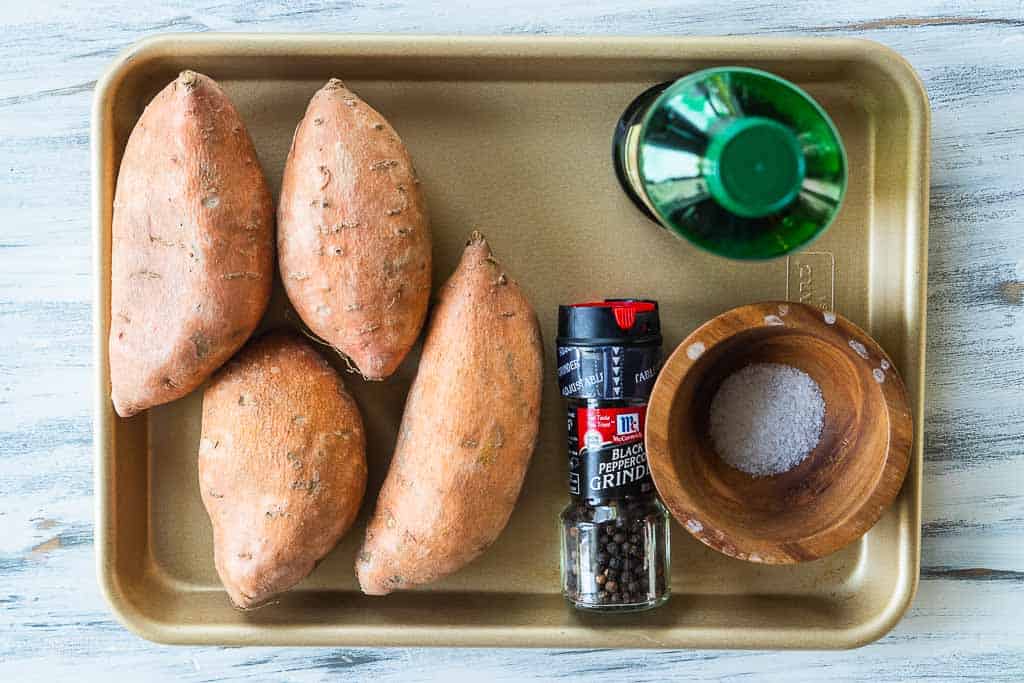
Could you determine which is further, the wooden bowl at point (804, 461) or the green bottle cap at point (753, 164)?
the wooden bowl at point (804, 461)

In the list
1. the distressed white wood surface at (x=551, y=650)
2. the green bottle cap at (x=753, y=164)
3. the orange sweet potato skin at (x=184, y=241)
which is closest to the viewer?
the green bottle cap at (x=753, y=164)

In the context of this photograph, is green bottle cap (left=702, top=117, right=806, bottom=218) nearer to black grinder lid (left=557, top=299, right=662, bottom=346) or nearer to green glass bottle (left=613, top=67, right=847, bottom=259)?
green glass bottle (left=613, top=67, right=847, bottom=259)

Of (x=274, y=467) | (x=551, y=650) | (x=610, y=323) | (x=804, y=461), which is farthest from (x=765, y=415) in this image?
(x=274, y=467)

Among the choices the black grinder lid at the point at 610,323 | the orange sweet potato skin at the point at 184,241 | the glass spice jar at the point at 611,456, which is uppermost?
the orange sweet potato skin at the point at 184,241

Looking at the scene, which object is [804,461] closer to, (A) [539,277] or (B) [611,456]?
(B) [611,456]

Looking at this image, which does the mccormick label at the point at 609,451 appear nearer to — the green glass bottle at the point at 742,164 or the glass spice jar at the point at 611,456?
the glass spice jar at the point at 611,456

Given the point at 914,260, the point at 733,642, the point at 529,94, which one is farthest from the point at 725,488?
the point at 529,94

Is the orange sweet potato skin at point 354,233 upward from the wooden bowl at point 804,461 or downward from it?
upward

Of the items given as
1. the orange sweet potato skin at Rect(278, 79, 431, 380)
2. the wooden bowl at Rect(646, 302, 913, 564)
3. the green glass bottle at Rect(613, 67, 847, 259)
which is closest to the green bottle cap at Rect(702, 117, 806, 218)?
the green glass bottle at Rect(613, 67, 847, 259)

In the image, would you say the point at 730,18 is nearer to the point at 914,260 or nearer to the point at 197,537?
the point at 914,260

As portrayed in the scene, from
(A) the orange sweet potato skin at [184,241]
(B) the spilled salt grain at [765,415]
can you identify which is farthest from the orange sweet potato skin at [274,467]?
(B) the spilled salt grain at [765,415]
